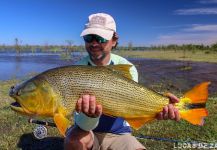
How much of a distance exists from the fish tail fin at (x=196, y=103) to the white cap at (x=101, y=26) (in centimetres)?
120

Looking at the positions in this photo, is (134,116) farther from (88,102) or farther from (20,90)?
(20,90)

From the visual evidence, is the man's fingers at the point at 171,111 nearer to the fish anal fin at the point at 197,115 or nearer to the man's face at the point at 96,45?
the fish anal fin at the point at 197,115

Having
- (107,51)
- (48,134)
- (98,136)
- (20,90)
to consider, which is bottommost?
(48,134)

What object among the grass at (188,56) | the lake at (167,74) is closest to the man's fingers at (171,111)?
the lake at (167,74)

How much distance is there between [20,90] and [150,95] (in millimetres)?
1220

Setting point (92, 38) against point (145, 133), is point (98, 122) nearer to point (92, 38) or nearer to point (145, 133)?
point (92, 38)

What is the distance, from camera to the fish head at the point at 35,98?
353 centimetres

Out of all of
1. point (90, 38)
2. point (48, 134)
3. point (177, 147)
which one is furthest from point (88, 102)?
point (48, 134)

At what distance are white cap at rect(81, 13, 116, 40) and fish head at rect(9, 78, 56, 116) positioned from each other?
1.00m

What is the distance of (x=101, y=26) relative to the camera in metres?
4.45

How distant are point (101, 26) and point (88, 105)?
117 cm

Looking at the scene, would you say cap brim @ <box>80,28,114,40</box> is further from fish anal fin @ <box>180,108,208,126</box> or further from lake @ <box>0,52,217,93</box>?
lake @ <box>0,52,217,93</box>

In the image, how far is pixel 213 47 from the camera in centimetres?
5212

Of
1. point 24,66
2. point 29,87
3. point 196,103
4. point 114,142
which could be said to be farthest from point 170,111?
point 24,66
